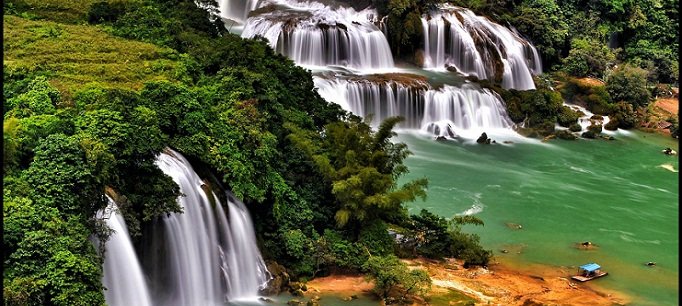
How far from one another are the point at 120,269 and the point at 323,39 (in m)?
22.1

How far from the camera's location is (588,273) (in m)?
17.1

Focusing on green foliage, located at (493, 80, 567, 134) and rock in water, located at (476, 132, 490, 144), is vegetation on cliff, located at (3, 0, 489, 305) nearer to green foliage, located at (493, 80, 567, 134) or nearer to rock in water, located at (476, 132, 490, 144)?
rock in water, located at (476, 132, 490, 144)

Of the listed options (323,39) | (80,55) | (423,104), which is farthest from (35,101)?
(323,39)

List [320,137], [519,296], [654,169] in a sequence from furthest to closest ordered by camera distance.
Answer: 1. [654,169]
2. [320,137]
3. [519,296]

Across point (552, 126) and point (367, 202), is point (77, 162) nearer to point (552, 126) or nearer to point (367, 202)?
point (367, 202)

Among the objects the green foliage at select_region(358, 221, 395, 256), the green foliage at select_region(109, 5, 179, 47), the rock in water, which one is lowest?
the green foliage at select_region(358, 221, 395, 256)

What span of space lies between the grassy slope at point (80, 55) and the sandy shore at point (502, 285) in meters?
6.16

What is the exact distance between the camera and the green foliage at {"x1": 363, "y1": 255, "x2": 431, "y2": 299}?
14.4 m

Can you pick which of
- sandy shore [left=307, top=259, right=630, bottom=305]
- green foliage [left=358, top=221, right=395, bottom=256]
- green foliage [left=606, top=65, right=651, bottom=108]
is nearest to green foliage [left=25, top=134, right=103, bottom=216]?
sandy shore [left=307, top=259, right=630, bottom=305]

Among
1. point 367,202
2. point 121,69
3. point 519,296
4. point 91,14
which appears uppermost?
point 91,14

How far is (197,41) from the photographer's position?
2048cm

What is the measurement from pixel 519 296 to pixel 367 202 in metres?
3.61

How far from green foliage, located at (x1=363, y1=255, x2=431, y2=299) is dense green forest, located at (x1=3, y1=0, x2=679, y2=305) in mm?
42

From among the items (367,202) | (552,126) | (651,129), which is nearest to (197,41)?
(367,202)
